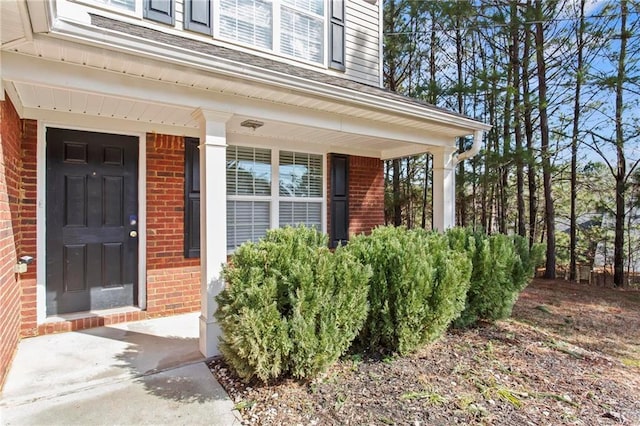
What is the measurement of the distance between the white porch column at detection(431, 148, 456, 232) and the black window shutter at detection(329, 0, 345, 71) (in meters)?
2.05

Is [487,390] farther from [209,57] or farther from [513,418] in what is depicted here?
[209,57]

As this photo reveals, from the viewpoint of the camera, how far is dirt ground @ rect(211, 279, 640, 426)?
2287mm

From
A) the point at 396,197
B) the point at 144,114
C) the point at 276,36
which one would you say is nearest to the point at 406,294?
the point at 144,114

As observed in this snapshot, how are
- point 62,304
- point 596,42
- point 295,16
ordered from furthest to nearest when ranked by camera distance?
point 596,42 → point 295,16 → point 62,304

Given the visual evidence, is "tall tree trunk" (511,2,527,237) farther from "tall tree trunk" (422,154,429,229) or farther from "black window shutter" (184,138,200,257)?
"black window shutter" (184,138,200,257)

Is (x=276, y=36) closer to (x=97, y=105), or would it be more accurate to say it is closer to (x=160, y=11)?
(x=160, y=11)

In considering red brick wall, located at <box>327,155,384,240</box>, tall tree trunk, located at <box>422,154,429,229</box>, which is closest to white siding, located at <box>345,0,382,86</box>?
red brick wall, located at <box>327,155,384,240</box>

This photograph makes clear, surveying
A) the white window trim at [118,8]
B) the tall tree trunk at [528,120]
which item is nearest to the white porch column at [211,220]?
the white window trim at [118,8]

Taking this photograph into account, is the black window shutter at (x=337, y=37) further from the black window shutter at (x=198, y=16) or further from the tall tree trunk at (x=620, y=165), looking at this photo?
the tall tree trunk at (x=620, y=165)

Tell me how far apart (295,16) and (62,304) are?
4.74m

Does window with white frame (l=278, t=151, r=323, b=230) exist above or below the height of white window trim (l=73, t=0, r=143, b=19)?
below

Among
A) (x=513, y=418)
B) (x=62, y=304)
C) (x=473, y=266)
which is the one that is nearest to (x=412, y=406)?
(x=513, y=418)

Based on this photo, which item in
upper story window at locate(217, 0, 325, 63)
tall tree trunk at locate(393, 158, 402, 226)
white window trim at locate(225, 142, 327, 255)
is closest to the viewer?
upper story window at locate(217, 0, 325, 63)

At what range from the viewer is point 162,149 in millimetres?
4184
